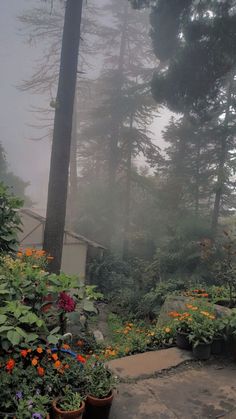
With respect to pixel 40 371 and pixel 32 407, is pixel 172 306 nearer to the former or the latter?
pixel 40 371

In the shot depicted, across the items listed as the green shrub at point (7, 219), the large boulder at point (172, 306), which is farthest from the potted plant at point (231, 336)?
the green shrub at point (7, 219)

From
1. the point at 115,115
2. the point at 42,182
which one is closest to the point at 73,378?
the point at 115,115

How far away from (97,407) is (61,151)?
19.8 ft

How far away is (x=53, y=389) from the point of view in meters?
2.54

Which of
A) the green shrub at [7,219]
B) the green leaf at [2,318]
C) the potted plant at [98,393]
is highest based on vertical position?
the green shrub at [7,219]

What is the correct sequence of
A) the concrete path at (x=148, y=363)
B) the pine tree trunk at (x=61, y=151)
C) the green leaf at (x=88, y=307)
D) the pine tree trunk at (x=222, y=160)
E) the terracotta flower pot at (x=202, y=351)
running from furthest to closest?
the pine tree trunk at (x=222, y=160)
the pine tree trunk at (x=61, y=151)
the terracotta flower pot at (x=202, y=351)
the concrete path at (x=148, y=363)
the green leaf at (x=88, y=307)

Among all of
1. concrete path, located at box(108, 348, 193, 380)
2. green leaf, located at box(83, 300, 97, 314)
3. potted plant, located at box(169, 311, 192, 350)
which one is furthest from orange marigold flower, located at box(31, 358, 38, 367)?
potted plant, located at box(169, 311, 192, 350)

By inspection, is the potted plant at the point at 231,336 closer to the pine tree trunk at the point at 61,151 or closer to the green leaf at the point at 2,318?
the green leaf at the point at 2,318

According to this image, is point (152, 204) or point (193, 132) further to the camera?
point (152, 204)

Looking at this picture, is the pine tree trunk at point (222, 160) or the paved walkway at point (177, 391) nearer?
the paved walkway at point (177, 391)

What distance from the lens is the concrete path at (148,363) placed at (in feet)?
12.3

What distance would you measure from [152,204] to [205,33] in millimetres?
9303

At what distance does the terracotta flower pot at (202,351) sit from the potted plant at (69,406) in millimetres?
2182

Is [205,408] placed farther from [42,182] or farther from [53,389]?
[42,182]
